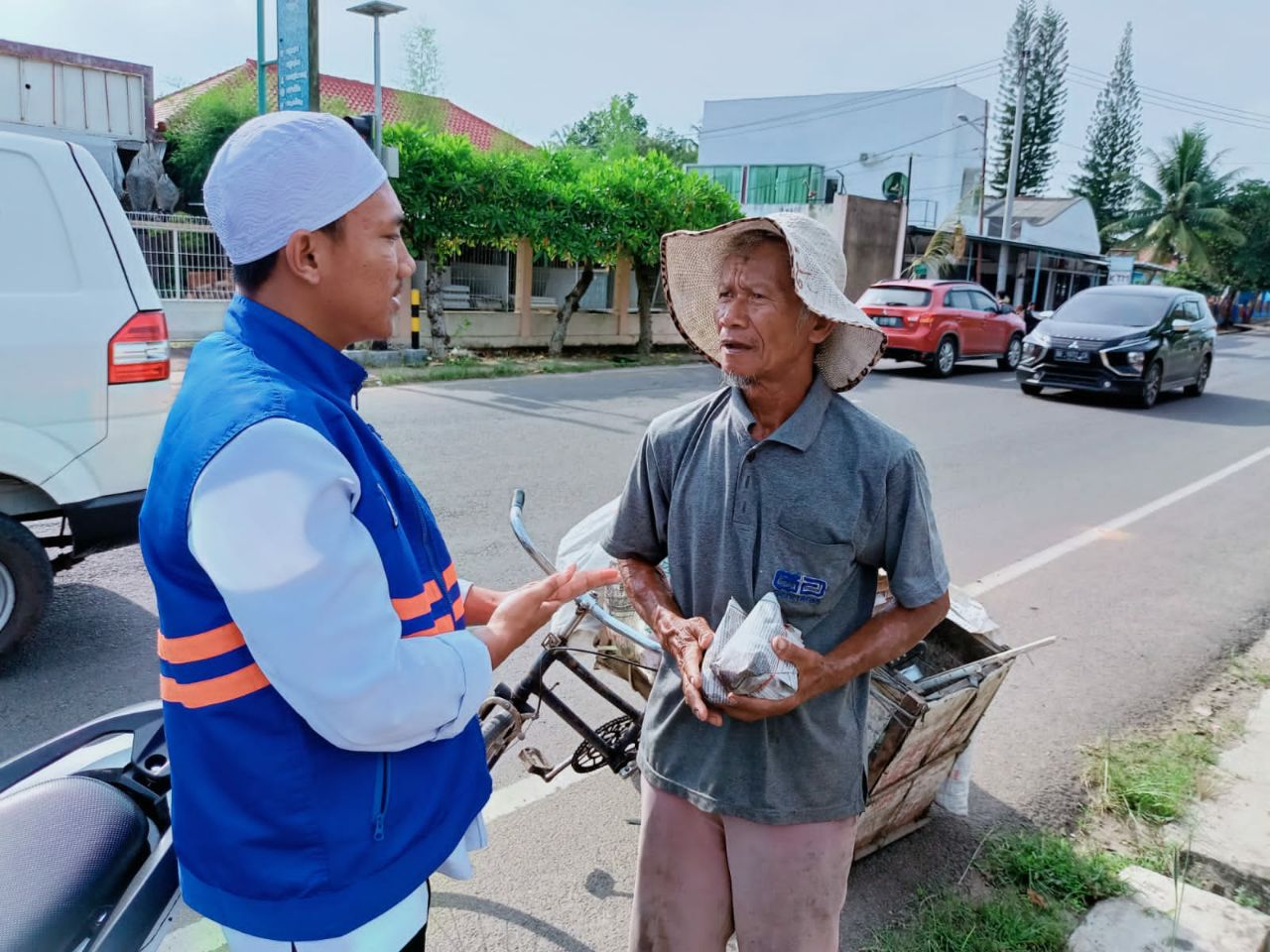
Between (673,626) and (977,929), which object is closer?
(673,626)

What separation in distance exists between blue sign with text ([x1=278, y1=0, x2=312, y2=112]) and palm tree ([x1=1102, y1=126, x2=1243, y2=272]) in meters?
41.4

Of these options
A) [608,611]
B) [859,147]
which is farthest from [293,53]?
[859,147]

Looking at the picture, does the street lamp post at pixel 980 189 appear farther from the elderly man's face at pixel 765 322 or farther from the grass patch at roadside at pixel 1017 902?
the elderly man's face at pixel 765 322

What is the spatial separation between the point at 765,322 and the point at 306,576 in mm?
1030

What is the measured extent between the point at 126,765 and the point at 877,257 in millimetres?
24077

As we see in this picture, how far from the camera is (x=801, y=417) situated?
5.89 feet

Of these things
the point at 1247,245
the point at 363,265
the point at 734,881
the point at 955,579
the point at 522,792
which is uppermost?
the point at 1247,245

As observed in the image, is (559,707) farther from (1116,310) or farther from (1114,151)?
(1114,151)

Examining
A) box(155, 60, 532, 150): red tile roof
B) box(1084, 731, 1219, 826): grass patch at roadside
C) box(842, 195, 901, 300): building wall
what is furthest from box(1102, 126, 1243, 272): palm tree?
box(1084, 731, 1219, 826): grass patch at roadside

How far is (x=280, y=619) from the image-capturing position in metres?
1.14

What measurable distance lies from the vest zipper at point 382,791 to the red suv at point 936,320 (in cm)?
1487

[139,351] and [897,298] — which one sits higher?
[897,298]

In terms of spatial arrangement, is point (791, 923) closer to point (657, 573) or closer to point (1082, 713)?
point (657, 573)

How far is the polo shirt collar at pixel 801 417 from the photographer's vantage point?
1770mm
